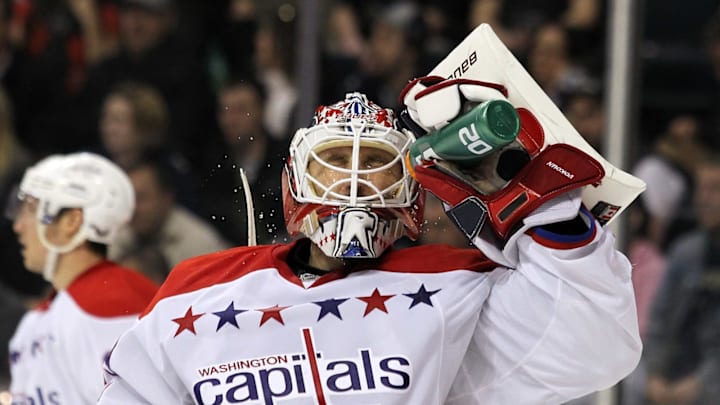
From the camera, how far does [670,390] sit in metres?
3.81

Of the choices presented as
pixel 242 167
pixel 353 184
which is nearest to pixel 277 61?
pixel 242 167

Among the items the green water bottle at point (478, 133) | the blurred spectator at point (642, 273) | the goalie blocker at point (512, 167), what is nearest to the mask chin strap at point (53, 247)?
the goalie blocker at point (512, 167)

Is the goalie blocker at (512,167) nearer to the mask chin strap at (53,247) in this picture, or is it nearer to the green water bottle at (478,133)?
A: the green water bottle at (478,133)

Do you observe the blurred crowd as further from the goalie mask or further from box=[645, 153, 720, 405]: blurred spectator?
the goalie mask

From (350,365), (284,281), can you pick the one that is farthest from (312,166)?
(350,365)

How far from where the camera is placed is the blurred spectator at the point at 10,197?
3984mm

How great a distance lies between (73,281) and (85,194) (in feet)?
0.69

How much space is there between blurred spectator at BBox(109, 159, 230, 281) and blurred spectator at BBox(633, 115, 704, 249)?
1.35 meters

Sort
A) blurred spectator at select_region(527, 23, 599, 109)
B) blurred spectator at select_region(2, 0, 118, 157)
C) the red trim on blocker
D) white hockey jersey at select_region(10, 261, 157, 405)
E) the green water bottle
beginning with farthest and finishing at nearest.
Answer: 1. blurred spectator at select_region(2, 0, 118, 157)
2. blurred spectator at select_region(527, 23, 599, 109)
3. white hockey jersey at select_region(10, 261, 157, 405)
4. the red trim on blocker
5. the green water bottle

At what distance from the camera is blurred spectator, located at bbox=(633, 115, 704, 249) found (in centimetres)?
380

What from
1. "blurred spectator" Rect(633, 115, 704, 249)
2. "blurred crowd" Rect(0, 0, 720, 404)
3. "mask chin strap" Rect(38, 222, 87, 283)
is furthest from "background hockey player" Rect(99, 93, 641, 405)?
"blurred spectator" Rect(633, 115, 704, 249)

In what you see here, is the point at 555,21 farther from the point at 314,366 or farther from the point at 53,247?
the point at 314,366

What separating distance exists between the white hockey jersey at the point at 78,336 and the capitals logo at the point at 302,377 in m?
1.07

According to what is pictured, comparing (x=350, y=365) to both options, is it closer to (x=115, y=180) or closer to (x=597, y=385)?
(x=597, y=385)
